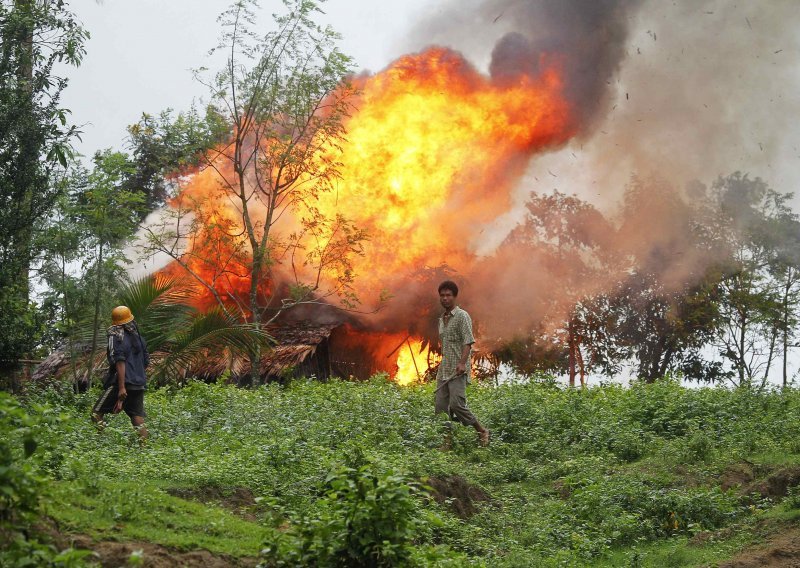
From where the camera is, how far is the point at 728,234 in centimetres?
3042

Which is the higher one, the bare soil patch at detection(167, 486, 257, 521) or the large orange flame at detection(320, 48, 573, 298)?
the large orange flame at detection(320, 48, 573, 298)

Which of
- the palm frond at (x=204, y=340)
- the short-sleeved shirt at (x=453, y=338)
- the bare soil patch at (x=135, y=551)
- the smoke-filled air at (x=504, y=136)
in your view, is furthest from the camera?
the smoke-filled air at (x=504, y=136)

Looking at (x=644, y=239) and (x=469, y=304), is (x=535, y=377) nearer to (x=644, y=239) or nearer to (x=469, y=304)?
(x=469, y=304)

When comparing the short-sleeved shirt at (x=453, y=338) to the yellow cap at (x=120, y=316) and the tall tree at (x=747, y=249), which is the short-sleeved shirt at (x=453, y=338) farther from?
the tall tree at (x=747, y=249)

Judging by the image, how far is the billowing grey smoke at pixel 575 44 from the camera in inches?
983

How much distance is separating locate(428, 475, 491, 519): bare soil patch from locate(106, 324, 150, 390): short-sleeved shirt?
3.70 meters

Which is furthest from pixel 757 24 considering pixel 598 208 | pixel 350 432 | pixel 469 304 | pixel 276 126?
pixel 350 432

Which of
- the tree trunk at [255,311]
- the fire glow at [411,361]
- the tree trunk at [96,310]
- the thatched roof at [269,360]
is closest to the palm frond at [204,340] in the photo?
the tree trunk at [96,310]

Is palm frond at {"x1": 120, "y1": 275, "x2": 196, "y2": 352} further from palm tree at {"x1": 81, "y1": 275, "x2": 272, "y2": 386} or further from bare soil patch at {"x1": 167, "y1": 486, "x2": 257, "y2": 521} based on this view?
bare soil patch at {"x1": 167, "y1": 486, "x2": 257, "y2": 521}

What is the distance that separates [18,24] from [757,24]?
57.4ft

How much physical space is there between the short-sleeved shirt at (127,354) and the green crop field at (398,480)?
61 centimetres

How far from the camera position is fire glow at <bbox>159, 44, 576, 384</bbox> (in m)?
24.0

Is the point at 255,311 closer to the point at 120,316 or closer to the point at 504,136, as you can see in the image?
the point at 504,136

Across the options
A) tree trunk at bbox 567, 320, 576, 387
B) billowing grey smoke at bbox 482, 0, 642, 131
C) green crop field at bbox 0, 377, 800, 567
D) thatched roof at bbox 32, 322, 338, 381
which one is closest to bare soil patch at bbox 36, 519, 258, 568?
green crop field at bbox 0, 377, 800, 567
